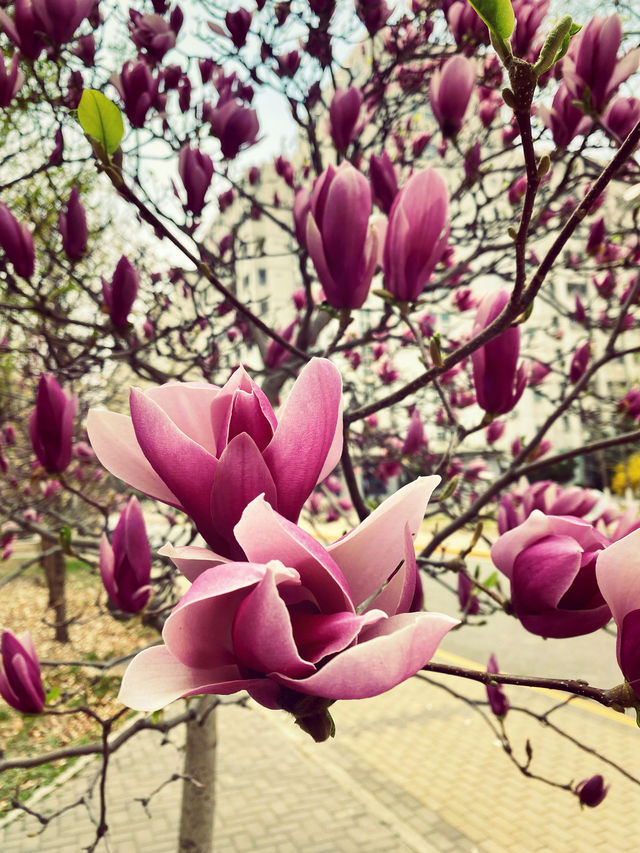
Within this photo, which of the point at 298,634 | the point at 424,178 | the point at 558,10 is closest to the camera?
the point at 298,634

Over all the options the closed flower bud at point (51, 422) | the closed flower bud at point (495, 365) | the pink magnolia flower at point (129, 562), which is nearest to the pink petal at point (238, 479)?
the closed flower bud at point (495, 365)

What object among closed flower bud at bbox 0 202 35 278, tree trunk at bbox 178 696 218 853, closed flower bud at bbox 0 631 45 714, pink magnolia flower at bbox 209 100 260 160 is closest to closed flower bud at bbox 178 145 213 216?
pink magnolia flower at bbox 209 100 260 160

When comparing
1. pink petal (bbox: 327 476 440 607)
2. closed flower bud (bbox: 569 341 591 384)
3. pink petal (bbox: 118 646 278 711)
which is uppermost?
closed flower bud (bbox: 569 341 591 384)

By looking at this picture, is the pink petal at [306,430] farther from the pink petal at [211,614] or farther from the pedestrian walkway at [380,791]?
the pedestrian walkway at [380,791]

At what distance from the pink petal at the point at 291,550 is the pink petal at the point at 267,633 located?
3cm

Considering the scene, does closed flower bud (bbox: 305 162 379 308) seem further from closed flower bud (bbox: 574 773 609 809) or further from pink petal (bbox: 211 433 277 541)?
closed flower bud (bbox: 574 773 609 809)

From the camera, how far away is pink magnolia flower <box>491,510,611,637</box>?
1.91ft

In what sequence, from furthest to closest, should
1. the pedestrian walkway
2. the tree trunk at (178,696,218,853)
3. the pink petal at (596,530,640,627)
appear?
the pedestrian walkway
the tree trunk at (178,696,218,853)
the pink petal at (596,530,640,627)

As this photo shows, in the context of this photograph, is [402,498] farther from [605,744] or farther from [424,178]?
[605,744]

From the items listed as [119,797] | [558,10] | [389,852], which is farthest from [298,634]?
[119,797]

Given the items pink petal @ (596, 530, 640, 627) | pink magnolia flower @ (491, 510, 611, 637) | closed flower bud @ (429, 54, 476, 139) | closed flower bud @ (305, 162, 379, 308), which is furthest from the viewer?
closed flower bud @ (429, 54, 476, 139)

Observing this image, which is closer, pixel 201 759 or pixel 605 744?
pixel 201 759

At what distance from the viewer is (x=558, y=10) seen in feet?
11.5

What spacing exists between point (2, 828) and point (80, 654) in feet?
12.3
